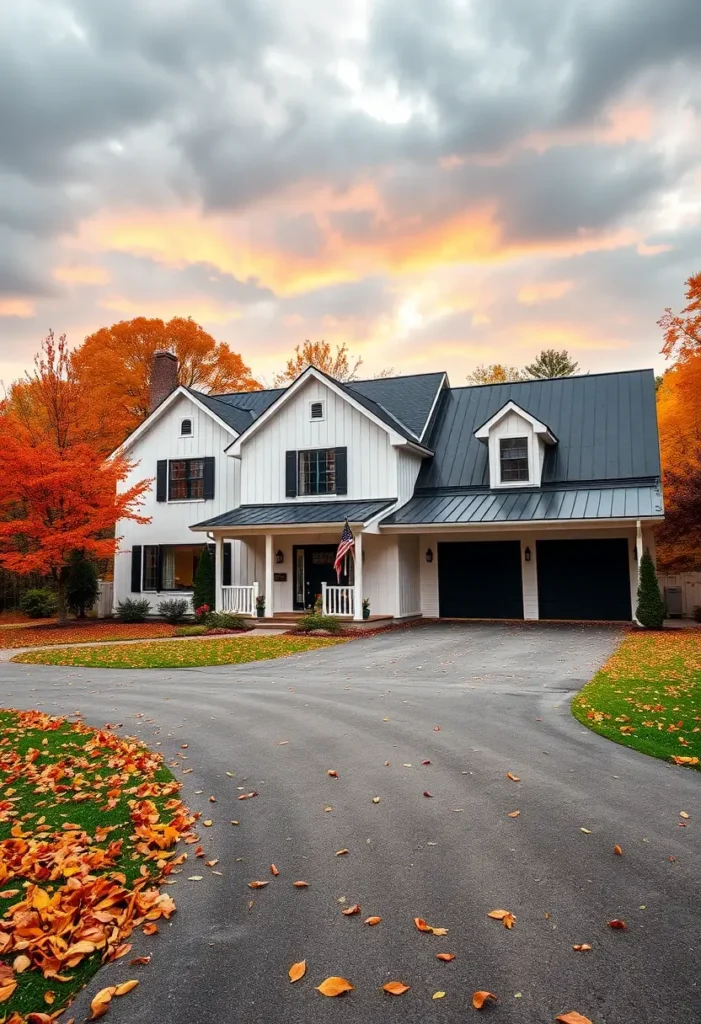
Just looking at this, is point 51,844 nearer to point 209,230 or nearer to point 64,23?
point 64,23

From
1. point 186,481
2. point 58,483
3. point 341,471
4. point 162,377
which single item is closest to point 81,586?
point 186,481

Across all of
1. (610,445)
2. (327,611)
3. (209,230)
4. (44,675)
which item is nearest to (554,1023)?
(44,675)

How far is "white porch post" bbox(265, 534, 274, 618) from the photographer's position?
20297 mm

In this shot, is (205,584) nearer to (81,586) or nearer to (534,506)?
(81,586)

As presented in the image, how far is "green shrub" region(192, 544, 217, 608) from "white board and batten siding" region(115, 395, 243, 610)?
5.74 feet

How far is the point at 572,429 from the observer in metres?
22.0

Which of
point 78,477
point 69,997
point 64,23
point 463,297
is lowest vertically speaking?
point 69,997

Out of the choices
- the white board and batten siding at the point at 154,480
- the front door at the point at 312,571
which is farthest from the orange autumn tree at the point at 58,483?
the front door at the point at 312,571

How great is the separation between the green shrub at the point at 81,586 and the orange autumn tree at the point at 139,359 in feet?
34.1

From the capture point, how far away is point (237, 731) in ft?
24.4

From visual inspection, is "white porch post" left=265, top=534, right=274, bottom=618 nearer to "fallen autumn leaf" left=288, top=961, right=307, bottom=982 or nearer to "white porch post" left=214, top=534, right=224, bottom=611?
"white porch post" left=214, top=534, right=224, bottom=611

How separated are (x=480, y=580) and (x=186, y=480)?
440 inches

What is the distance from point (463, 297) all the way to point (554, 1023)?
67.6 ft

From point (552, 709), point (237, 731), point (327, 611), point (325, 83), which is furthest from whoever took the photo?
point (327, 611)
